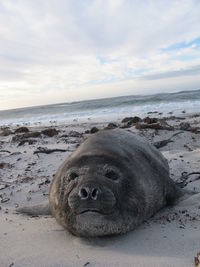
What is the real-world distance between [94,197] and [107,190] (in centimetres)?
16

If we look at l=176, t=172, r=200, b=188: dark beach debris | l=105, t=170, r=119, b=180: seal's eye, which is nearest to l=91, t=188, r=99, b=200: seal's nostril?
l=105, t=170, r=119, b=180: seal's eye

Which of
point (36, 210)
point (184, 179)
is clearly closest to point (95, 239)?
point (36, 210)

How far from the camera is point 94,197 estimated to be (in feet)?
10.2

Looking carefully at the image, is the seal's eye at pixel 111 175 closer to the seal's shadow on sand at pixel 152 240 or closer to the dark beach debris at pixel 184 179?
the seal's shadow on sand at pixel 152 240

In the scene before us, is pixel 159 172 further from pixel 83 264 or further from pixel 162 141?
pixel 162 141

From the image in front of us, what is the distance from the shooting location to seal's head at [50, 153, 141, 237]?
10.3 ft

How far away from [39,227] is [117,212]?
897 mm

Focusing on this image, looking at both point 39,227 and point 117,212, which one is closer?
point 117,212

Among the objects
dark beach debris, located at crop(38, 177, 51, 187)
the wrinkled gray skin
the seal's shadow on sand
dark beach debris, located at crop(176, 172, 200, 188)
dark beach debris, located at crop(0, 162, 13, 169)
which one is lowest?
dark beach debris, located at crop(176, 172, 200, 188)

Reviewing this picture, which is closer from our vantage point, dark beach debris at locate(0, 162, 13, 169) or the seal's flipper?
the seal's flipper

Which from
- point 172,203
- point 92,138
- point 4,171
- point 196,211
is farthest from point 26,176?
point 196,211

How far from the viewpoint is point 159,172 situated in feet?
14.3

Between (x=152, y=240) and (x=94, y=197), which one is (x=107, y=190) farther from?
(x=152, y=240)

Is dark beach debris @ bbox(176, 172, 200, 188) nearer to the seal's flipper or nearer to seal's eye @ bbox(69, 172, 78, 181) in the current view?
the seal's flipper
